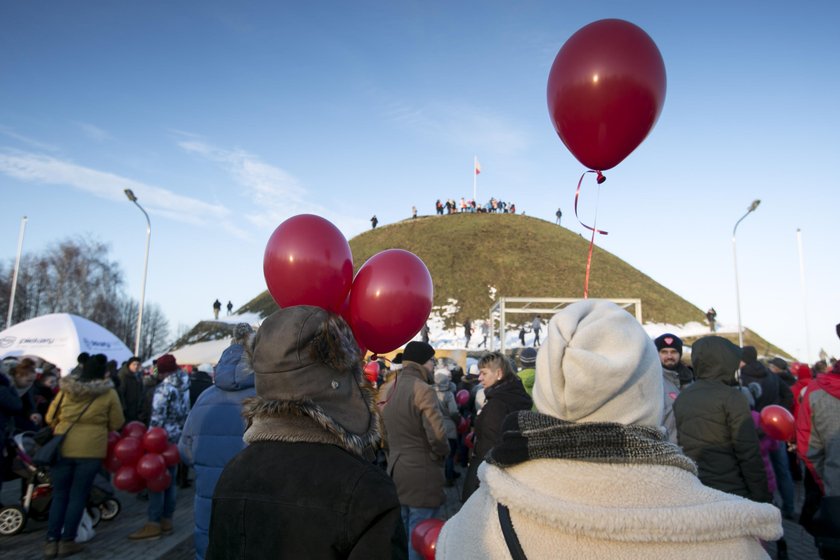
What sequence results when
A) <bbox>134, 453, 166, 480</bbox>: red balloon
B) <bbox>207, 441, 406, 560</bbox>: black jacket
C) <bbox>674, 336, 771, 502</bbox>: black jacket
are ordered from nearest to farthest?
<bbox>207, 441, 406, 560</bbox>: black jacket, <bbox>674, 336, 771, 502</bbox>: black jacket, <bbox>134, 453, 166, 480</bbox>: red balloon

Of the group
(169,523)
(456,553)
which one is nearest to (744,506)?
(456,553)

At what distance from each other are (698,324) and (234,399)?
1967 inches

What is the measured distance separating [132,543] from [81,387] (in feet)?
6.58

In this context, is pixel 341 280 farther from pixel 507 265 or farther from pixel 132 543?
pixel 507 265

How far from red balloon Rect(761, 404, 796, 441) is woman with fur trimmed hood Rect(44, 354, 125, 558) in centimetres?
692

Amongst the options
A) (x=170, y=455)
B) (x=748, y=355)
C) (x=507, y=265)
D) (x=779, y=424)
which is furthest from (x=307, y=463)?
(x=507, y=265)

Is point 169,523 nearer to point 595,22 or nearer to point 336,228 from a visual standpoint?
point 336,228

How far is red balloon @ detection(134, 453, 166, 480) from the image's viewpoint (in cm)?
612

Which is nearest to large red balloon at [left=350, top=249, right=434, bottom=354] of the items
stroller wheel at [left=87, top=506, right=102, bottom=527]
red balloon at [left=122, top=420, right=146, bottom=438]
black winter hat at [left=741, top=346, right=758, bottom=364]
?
red balloon at [left=122, top=420, right=146, bottom=438]

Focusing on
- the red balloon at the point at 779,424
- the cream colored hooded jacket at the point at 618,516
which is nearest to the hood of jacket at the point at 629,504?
the cream colored hooded jacket at the point at 618,516

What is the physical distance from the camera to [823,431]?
4016 millimetres

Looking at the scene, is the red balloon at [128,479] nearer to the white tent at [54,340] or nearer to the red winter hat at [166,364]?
the red winter hat at [166,364]

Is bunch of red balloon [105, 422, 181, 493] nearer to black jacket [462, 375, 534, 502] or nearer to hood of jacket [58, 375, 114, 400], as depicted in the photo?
hood of jacket [58, 375, 114, 400]

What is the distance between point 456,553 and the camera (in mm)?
1287
